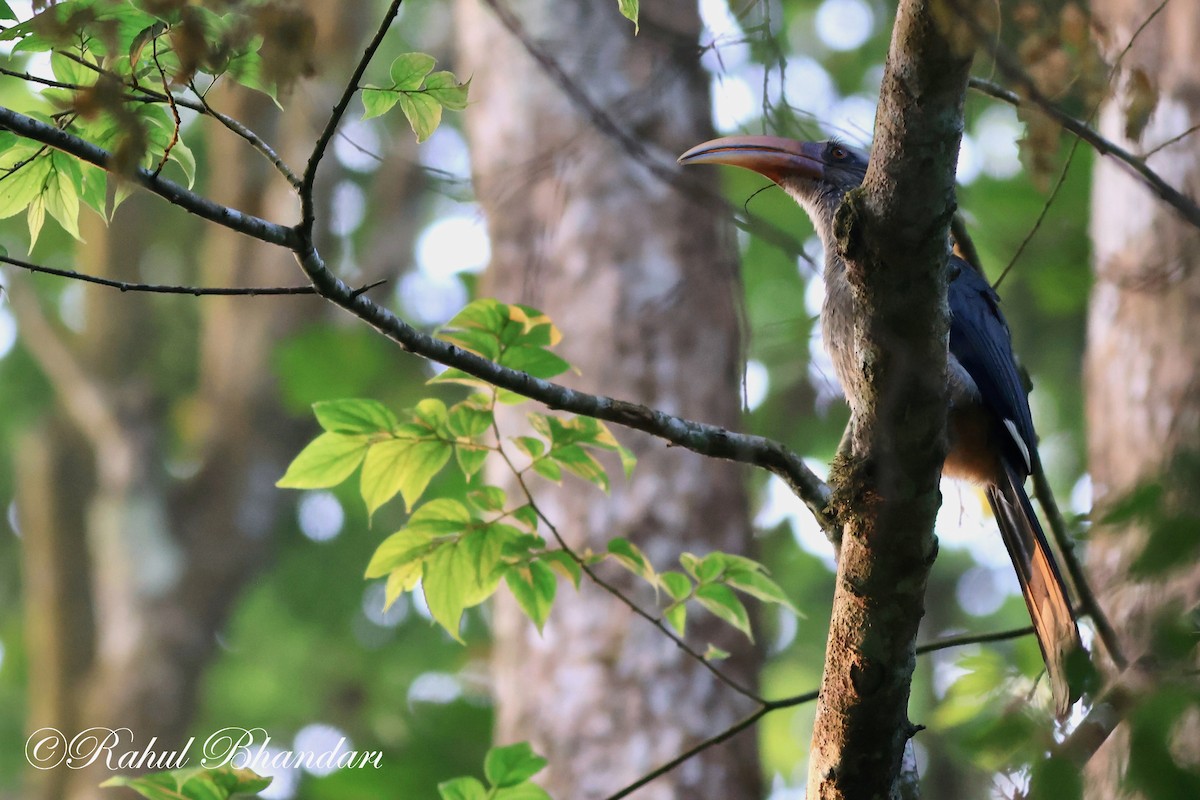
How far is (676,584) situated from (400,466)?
69 centimetres

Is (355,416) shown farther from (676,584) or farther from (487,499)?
(676,584)

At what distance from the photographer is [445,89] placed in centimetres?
195

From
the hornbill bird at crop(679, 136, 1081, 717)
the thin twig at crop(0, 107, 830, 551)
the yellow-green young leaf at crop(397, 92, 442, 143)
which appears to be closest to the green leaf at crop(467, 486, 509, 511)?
the thin twig at crop(0, 107, 830, 551)

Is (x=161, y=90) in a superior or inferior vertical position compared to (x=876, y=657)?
superior

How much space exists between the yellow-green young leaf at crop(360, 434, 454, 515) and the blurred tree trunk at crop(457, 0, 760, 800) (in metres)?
1.31

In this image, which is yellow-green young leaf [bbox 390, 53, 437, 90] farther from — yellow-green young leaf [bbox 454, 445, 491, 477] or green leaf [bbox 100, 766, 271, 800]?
green leaf [bbox 100, 766, 271, 800]

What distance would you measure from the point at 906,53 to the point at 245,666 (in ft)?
33.8

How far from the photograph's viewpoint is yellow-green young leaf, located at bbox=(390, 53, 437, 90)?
1.93 metres

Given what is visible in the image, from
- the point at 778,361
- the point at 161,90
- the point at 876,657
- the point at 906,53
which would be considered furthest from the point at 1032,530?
the point at 161,90

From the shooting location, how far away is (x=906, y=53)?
5.47 ft

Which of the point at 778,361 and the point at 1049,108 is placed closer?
the point at 1049,108

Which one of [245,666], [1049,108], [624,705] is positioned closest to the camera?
[1049,108]

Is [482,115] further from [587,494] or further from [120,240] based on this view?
[120,240]

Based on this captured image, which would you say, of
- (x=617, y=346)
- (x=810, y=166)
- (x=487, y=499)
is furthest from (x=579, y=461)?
(x=617, y=346)
